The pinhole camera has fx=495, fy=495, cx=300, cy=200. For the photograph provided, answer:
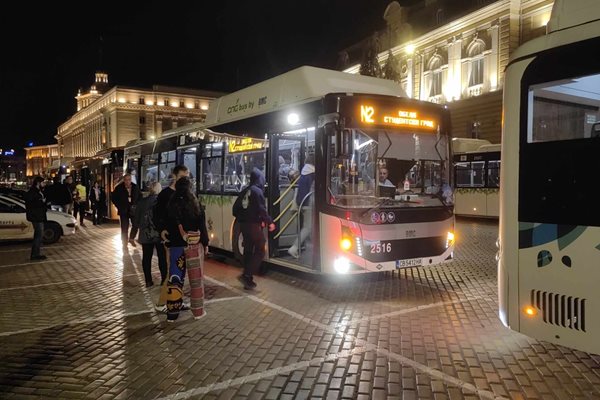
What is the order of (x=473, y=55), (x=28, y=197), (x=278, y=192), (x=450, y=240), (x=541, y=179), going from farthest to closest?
1. (x=473, y=55)
2. (x=28, y=197)
3. (x=278, y=192)
4. (x=450, y=240)
5. (x=541, y=179)

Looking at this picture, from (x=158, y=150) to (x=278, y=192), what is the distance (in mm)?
6490

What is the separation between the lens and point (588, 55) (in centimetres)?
421

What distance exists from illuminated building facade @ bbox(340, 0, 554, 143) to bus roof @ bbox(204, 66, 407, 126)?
85.9 ft

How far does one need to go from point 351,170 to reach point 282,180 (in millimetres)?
2151

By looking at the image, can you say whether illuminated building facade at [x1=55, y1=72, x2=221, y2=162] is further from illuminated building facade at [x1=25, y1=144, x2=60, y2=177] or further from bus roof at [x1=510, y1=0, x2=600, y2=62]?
bus roof at [x1=510, y1=0, x2=600, y2=62]

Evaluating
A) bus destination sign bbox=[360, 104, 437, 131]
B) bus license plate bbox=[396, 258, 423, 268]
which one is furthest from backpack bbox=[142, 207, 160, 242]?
bus license plate bbox=[396, 258, 423, 268]

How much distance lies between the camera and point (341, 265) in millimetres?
7723

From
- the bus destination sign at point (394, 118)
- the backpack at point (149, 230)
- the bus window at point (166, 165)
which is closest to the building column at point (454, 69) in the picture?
the bus window at point (166, 165)

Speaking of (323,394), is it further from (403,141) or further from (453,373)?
(403,141)

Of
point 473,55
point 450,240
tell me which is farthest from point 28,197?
point 473,55

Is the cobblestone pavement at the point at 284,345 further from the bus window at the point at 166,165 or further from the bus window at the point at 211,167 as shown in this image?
the bus window at the point at 166,165

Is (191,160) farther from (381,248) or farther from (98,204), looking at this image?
(98,204)

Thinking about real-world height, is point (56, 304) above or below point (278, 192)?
below

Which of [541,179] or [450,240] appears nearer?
[541,179]
